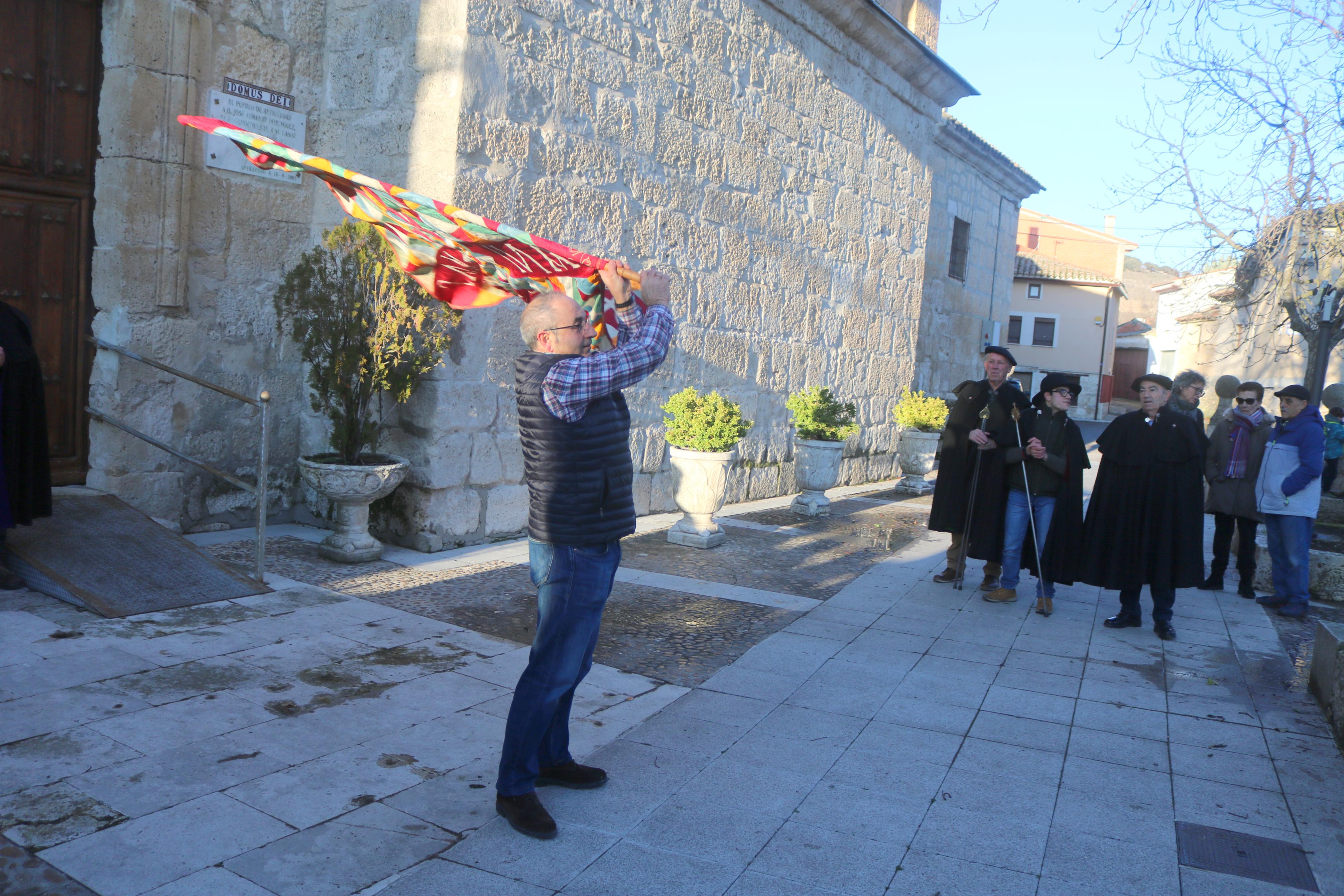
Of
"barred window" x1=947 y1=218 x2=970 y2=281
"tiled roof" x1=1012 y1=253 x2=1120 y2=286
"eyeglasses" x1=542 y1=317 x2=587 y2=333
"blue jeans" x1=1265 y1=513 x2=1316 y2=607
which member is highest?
"tiled roof" x1=1012 y1=253 x2=1120 y2=286

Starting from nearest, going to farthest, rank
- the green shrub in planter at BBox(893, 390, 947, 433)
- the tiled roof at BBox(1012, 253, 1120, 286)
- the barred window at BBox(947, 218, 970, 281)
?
the green shrub in planter at BBox(893, 390, 947, 433), the barred window at BBox(947, 218, 970, 281), the tiled roof at BBox(1012, 253, 1120, 286)

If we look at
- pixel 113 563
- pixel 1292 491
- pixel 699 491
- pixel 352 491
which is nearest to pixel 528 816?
pixel 113 563

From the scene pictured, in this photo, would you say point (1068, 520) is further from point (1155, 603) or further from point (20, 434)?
point (20, 434)

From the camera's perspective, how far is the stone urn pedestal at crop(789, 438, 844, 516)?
9.25m

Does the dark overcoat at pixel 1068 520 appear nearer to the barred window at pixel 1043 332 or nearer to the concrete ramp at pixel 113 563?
the concrete ramp at pixel 113 563

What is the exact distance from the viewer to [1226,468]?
7.30 meters

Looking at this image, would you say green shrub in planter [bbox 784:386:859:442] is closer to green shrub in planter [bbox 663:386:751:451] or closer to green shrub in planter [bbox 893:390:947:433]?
green shrub in planter [bbox 663:386:751:451]

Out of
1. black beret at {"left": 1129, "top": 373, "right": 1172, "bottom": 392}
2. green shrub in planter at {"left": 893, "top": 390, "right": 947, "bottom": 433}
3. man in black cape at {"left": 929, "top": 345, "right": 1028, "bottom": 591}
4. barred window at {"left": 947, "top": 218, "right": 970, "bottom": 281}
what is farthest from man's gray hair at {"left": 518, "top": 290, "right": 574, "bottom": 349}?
barred window at {"left": 947, "top": 218, "right": 970, "bottom": 281}

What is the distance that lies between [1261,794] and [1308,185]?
660cm

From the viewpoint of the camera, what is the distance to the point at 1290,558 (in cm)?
672

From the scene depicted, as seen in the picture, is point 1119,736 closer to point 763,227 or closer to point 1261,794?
point 1261,794

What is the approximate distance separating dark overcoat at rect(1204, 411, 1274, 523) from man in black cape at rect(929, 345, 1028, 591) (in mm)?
1821

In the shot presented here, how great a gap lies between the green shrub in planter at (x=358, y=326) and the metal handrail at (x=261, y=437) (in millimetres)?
632

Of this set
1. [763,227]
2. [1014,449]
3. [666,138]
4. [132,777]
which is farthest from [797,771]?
[763,227]
